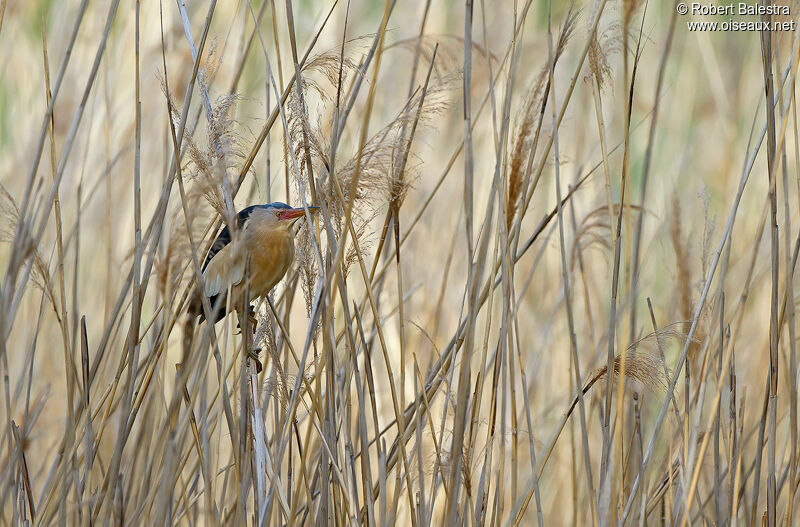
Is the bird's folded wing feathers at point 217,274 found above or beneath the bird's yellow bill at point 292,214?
beneath

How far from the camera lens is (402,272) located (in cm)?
225

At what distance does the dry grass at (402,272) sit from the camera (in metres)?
1.21

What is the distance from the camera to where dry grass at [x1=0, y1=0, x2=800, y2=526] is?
3.98 ft

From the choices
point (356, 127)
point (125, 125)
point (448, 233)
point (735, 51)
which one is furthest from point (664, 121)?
point (125, 125)

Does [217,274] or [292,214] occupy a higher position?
[292,214]

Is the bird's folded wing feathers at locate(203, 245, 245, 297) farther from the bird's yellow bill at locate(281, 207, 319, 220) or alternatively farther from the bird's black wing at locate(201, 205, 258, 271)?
the bird's yellow bill at locate(281, 207, 319, 220)

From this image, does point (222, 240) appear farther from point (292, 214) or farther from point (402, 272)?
point (402, 272)

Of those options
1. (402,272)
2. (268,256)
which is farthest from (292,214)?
(402,272)

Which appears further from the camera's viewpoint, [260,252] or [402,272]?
[402,272]

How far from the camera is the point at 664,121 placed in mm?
2867

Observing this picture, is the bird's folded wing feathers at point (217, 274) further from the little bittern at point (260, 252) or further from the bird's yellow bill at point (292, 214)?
the bird's yellow bill at point (292, 214)

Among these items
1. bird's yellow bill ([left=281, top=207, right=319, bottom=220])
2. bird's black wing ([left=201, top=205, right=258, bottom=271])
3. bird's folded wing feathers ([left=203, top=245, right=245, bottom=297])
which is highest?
bird's yellow bill ([left=281, top=207, right=319, bottom=220])

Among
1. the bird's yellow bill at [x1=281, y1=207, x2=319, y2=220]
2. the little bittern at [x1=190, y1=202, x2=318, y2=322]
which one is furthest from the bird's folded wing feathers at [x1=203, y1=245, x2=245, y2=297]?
the bird's yellow bill at [x1=281, y1=207, x2=319, y2=220]

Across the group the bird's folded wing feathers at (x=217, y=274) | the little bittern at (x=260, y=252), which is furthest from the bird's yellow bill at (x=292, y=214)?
the bird's folded wing feathers at (x=217, y=274)
